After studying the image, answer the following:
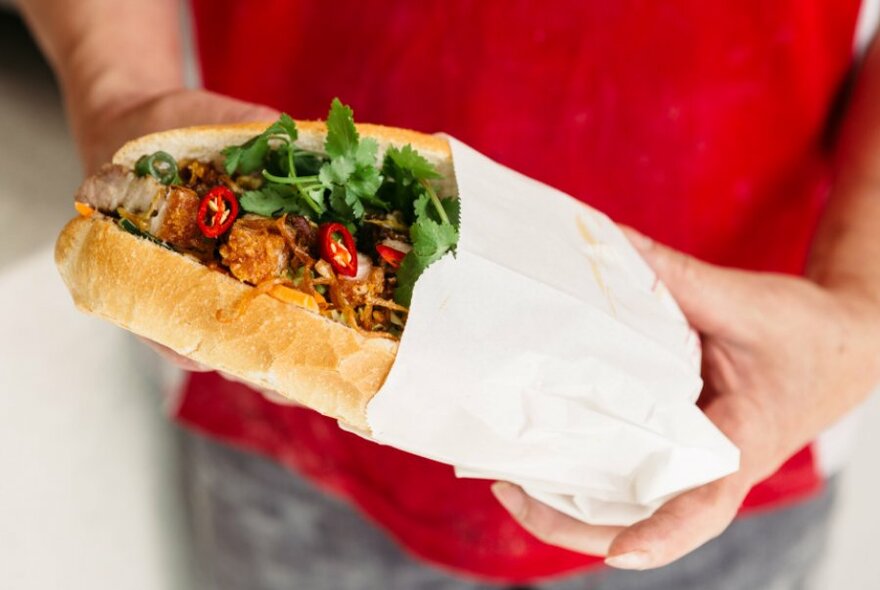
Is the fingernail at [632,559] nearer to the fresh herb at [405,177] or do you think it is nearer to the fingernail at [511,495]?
the fingernail at [511,495]

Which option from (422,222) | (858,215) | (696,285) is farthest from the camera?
(858,215)

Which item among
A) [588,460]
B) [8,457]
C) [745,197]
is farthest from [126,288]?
[745,197]

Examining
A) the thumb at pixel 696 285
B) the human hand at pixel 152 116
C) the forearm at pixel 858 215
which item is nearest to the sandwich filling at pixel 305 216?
the human hand at pixel 152 116

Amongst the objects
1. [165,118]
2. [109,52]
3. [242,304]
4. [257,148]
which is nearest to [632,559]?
[242,304]

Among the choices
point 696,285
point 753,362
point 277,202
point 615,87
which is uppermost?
point 615,87

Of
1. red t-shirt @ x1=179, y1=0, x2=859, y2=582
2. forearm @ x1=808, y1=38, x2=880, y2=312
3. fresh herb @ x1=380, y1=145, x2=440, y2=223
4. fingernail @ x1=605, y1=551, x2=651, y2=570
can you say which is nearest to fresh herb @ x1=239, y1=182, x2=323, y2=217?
fresh herb @ x1=380, y1=145, x2=440, y2=223

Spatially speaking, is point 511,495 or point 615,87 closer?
point 511,495

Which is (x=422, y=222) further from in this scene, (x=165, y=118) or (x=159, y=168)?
(x=165, y=118)
